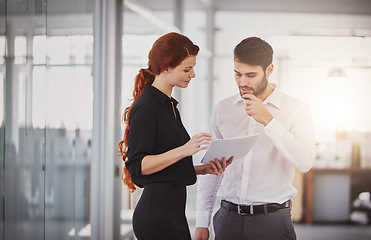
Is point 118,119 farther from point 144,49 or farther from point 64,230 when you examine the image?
point 64,230

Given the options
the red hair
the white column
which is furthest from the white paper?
the white column

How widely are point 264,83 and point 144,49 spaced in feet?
4.73

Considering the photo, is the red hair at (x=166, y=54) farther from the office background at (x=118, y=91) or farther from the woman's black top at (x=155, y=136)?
the office background at (x=118, y=91)

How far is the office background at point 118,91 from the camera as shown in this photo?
2258 mm

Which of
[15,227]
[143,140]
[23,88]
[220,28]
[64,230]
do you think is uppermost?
[220,28]

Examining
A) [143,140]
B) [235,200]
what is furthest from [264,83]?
[143,140]

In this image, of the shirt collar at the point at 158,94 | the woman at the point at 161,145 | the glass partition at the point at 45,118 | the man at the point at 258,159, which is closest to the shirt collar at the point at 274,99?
the man at the point at 258,159

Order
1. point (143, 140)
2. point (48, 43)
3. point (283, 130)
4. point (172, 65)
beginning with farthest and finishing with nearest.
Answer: point (48, 43)
point (283, 130)
point (172, 65)
point (143, 140)

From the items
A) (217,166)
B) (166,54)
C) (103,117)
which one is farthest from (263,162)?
(103,117)

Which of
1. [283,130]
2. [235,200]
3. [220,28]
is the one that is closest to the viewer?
[283,130]

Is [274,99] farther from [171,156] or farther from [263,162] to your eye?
[171,156]

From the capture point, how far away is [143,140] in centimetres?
176

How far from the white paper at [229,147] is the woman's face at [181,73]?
0.29 meters

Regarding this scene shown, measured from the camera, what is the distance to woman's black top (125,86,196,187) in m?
1.77
